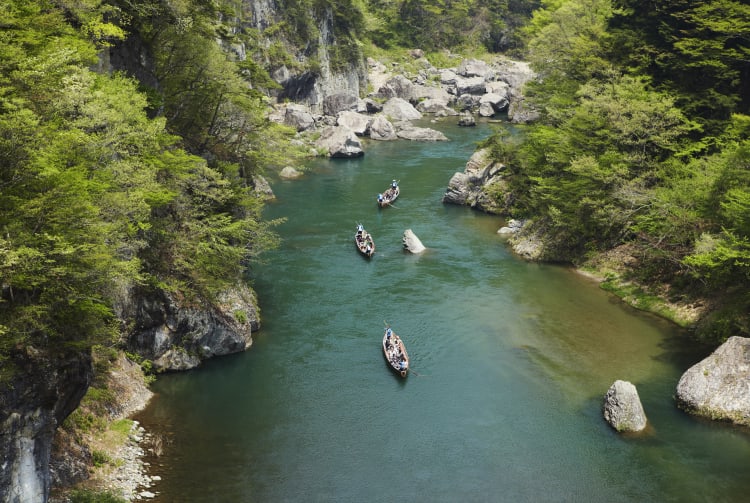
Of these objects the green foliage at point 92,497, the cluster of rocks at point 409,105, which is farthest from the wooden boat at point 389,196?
the green foliage at point 92,497

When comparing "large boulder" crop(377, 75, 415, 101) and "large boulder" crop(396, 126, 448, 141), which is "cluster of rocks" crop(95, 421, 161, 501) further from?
"large boulder" crop(377, 75, 415, 101)

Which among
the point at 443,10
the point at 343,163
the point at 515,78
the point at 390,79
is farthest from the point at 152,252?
the point at 443,10

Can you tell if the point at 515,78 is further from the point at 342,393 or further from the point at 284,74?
the point at 342,393

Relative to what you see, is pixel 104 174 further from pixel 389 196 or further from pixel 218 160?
pixel 389 196

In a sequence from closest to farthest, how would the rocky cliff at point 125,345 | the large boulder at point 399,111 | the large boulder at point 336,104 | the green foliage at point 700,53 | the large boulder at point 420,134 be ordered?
the rocky cliff at point 125,345, the green foliage at point 700,53, the large boulder at point 420,134, the large boulder at point 336,104, the large boulder at point 399,111


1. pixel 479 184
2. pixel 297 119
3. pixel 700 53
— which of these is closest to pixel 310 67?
pixel 297 119

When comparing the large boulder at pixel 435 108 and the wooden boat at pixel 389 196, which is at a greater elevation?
the wooden boat at pixel 389 196

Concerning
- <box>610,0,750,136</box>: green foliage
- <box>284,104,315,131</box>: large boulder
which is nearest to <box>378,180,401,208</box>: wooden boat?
<box>610,0,750,136</box>: green foliage

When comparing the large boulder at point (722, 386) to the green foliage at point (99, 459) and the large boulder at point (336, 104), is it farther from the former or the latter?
the large boulder at point (336, 104)
